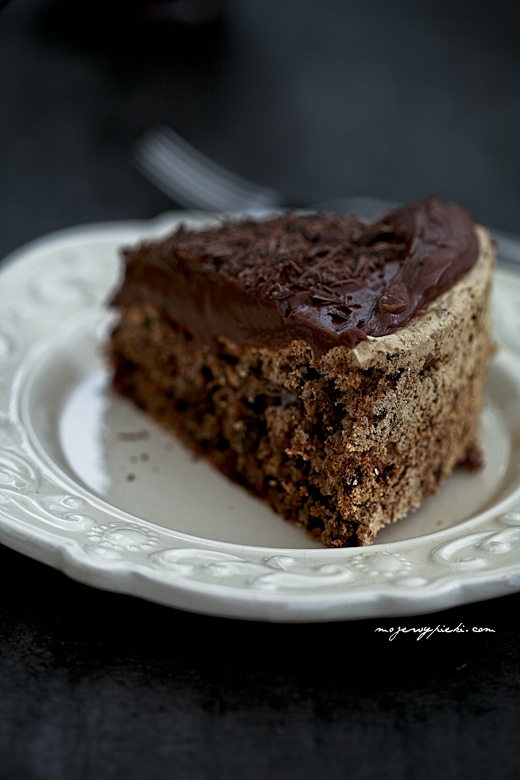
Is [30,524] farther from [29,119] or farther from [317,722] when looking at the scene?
[29,119]

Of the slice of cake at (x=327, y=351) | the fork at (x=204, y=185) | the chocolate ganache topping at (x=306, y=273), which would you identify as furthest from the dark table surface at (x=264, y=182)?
the chocolate ganache topping at (x=306, y=273)

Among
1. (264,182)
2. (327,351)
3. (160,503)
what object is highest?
(327,351)

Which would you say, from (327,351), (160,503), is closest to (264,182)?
(160,503)

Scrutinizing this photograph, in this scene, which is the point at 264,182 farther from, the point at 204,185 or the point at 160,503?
the point at 160,503

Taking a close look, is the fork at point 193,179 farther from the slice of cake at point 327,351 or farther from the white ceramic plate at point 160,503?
the slice of cake at point 327,351

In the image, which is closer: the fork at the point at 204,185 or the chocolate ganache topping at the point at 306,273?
the chocolate ganache topping at the point at 306,273

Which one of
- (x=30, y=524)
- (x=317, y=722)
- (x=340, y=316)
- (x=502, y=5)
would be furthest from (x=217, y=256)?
(x=502, y=5)
